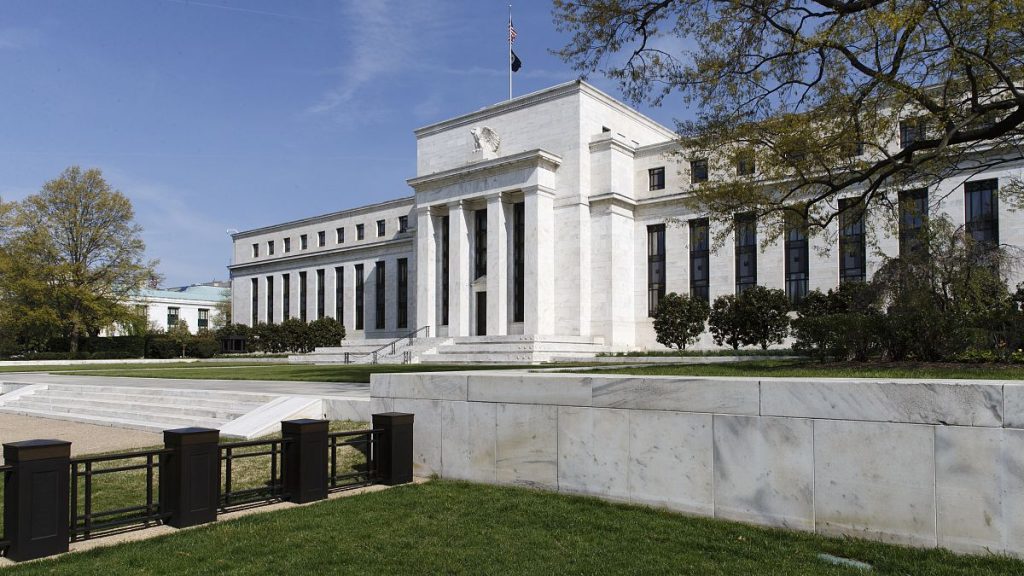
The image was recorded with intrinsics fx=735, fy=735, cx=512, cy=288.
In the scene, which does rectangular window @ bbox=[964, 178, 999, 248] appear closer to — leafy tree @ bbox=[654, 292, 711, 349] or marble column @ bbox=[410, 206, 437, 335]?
leafy tree @ bbox=[654, 292, 711, 349]

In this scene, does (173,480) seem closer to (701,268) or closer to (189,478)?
(189,478)

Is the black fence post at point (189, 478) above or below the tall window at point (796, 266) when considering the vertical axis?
below

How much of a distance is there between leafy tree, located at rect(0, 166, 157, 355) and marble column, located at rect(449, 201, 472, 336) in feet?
90.4

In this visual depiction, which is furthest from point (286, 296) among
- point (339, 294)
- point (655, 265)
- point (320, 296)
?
point (655, 265)

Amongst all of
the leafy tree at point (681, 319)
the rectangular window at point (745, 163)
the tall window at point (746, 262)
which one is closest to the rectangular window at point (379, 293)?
the leafy tree at point (681, 319)

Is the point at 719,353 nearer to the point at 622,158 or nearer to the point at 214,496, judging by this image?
the point at 622,158

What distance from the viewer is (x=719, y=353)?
1362 inches

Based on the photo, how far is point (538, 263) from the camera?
1857 inches

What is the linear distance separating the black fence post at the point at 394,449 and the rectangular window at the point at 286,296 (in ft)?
216

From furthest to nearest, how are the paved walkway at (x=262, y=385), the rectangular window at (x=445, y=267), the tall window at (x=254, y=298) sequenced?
the tall window at (x=254, y=298)
the rectangular window at (x=445, y=267)
the paved walkway at (x=262, y=385)

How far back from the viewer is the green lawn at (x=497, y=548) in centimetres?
718

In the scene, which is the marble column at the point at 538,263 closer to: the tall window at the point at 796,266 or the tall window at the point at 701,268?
the tall window at the point at 701,268

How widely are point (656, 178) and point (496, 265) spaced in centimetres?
1217

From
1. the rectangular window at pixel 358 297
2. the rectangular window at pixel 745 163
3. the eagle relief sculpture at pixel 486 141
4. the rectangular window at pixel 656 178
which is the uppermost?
the eagle relief sculpture at pixel 486 141
